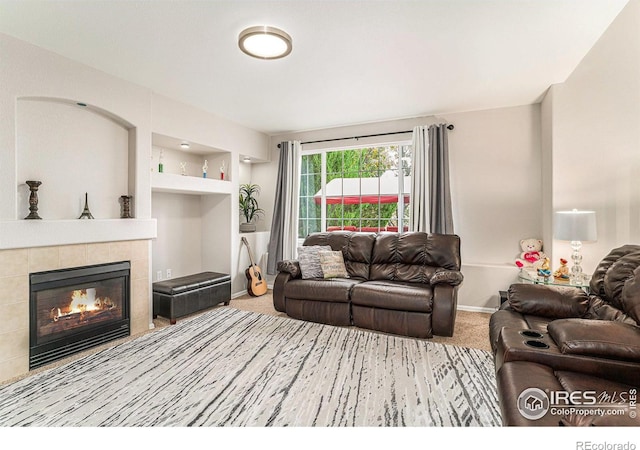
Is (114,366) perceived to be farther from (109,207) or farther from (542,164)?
(542,164)

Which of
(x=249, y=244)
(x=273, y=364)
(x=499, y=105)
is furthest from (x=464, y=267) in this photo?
(x=249, y=244)

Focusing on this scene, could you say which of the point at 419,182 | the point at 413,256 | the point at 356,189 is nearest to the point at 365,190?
the point at 356,189

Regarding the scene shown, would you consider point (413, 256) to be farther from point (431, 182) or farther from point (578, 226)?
point (578, 226)

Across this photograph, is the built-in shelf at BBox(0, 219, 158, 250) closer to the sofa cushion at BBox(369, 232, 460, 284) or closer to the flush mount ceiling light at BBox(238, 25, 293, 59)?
the flush mount ceiling light at BBox(238, 25, 293, 59)

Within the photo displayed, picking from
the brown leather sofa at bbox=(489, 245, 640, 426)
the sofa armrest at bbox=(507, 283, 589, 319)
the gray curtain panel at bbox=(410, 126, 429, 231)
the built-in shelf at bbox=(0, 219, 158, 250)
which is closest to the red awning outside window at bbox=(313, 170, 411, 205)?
the gray curtain panel at bbox=(410, 126, 429, 231)

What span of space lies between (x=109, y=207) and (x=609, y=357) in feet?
13.1

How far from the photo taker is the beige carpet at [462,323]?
3069 millimetres

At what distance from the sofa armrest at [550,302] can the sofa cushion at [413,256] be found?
51.7 inches

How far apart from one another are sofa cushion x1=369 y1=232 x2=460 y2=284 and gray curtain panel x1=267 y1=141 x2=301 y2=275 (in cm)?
167

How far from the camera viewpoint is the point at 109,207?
130 inches

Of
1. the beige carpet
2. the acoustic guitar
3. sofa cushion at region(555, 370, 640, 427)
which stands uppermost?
sofa cushion at region(555, 370, 640, 427)

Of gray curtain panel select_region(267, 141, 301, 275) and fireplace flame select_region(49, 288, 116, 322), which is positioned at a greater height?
gray curtain panel select_region(267, 141, 301, 275)

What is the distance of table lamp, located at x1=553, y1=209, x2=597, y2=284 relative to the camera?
287 centimetres

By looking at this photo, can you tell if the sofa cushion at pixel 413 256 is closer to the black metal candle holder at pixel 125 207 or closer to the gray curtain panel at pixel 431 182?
the gray curtain panel at pixel 431 182
